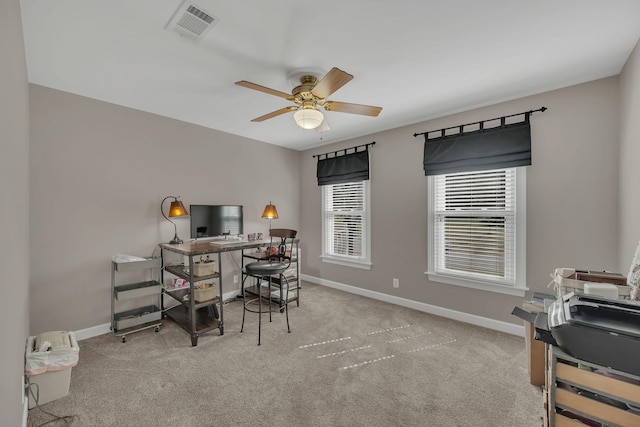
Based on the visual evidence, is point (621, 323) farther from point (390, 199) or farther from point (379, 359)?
point (390, 199)

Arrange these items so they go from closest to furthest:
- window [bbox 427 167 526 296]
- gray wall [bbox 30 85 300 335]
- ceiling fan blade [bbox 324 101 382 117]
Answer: ceiling fan blade [bbox 324 101 382 117]
gray wall [bbox 30 85 300 335]
window [bbox 427 167 526 296]

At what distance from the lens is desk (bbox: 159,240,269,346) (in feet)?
8.47

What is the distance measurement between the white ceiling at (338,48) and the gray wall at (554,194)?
22 cm

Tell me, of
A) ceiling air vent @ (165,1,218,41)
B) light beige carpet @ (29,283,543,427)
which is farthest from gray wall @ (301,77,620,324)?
ceiling air vent @ (165,1,218,41)

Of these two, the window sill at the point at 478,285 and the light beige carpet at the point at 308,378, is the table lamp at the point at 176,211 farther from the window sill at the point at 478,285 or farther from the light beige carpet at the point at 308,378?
the window sill at the point at 478,285

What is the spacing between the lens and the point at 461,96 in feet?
9.00

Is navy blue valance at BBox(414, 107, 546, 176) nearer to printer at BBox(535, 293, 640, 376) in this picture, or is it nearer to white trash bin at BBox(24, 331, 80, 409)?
printer at BBox(535, 293, 640, 376)

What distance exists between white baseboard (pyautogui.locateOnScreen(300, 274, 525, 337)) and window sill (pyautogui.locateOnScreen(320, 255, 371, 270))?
34cm

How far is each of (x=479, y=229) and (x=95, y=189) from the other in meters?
4.27

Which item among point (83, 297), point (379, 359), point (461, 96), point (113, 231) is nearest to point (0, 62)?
point (113, 231)

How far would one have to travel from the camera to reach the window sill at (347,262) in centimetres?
404

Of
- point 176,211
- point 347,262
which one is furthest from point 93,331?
point 347,262


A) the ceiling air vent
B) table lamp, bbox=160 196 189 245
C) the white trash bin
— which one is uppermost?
the ceiling air vent

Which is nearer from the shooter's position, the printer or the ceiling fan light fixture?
the printer
